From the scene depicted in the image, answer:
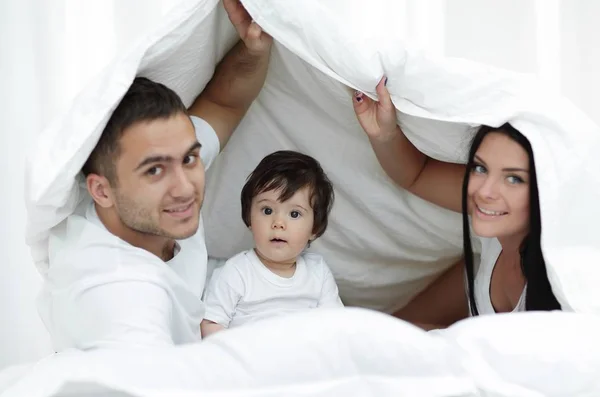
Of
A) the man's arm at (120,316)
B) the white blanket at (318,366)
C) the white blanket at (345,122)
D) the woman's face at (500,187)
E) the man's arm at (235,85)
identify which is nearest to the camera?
the white blanket at (318,366)

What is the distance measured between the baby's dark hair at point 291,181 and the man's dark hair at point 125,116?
25cm

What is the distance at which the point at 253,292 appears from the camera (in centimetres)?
145

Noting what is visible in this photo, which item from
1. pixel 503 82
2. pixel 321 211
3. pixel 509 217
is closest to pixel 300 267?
pixel 321 211

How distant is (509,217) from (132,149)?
1.81 ft

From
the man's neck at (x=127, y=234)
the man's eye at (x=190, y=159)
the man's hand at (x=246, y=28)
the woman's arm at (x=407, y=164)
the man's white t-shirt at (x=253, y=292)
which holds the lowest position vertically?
the man's white t-shirt at (x=253, y=292)

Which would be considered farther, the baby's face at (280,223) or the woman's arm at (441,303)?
the woman's arm at (441,303)

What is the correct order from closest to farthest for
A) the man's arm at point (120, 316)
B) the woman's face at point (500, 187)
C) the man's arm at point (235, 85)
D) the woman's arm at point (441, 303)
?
the man's arm at point (120, 316), the woman's face at point (500, 187), the man's arm at point (235, 85), the woman's arm at point (441, 303)

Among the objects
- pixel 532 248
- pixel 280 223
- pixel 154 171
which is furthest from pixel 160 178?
pixel 532 248

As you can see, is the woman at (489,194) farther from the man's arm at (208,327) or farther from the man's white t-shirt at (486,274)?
the man's arm at (208,327)

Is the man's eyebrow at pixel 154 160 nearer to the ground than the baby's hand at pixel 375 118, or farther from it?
nearer to the ground

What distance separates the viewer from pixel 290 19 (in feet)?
4.09

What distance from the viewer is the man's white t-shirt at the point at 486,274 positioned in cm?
147

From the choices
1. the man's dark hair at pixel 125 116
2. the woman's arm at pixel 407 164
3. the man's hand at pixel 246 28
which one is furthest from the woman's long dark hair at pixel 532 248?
the man's dark hair at pixel 125 116

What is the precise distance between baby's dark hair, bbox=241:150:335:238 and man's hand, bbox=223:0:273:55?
191mm
